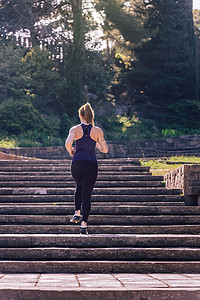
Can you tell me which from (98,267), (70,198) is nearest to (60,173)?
(70,198)

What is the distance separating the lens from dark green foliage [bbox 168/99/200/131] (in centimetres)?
2792

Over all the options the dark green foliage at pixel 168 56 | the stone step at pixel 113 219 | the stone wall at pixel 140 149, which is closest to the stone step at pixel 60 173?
the stone step at pixel 113 219

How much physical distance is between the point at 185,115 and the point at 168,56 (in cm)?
410

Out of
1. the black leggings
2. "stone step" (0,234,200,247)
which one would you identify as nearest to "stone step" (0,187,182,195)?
"stone step" (0,234,200,247)

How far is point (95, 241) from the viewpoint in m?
6.58

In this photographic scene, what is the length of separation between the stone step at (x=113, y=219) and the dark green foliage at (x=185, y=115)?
20.2m

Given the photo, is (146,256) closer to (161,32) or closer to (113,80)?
(113,80)

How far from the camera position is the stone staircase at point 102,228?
5.86 m

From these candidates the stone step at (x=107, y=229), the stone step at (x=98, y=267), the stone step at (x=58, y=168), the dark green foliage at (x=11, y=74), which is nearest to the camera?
the stone step at (x=98, y=267)

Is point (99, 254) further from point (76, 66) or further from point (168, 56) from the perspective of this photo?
point (168, 56)

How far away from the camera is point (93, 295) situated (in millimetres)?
4496

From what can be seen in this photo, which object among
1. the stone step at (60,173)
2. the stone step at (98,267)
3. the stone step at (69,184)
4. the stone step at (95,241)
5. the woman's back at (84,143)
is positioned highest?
the woman's back at (84,143)

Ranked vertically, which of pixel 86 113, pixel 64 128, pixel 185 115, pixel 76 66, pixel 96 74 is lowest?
pixel 86 113

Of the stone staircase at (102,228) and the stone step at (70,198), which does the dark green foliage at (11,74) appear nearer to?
the stone staircase at (102,228)
